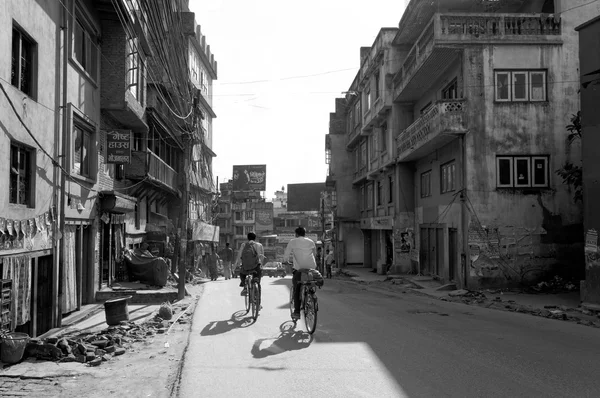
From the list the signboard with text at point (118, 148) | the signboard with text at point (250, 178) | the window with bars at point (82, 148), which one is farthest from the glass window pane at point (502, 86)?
the signboard with text at point (250, 178)

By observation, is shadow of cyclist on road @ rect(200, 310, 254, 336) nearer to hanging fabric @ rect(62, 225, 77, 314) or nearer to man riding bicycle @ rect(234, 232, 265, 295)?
man riding bicycle @ rect(234, 232, 265, 295)

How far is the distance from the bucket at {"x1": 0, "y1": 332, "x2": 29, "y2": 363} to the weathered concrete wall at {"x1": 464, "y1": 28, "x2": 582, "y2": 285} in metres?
14.9

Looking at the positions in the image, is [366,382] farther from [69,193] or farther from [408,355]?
[69,193]

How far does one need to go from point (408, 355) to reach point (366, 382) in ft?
4.65

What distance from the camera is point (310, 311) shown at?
8852mm

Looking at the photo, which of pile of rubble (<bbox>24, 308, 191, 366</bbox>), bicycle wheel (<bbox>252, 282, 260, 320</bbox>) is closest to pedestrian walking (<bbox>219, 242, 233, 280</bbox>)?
bicycle wheel (<bbox>252, 282, 260, 320</bbox>)

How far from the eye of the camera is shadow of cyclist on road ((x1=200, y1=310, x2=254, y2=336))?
956 cm

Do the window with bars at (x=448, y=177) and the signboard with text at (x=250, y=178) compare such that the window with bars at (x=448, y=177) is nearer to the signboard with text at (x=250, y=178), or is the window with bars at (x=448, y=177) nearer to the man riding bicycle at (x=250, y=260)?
the man riding bicycle at (x=250, y=260)

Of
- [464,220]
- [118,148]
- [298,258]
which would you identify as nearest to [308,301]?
[298,258]

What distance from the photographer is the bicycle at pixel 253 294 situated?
10766mm

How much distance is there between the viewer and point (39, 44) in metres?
10.7

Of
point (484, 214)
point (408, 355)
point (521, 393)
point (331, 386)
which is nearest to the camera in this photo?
point (521, 393)

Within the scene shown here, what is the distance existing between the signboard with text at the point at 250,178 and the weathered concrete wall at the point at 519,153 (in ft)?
187

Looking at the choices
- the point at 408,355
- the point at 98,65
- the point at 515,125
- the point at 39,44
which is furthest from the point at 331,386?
the point at 515,125
